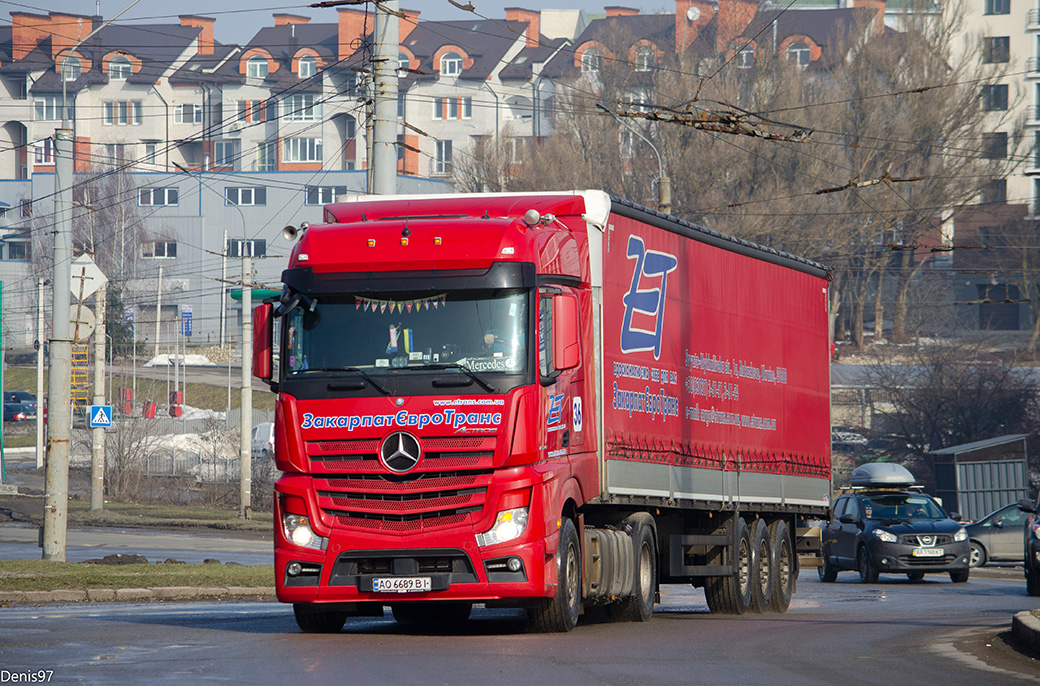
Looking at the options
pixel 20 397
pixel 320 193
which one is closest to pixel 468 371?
pixel 20 397

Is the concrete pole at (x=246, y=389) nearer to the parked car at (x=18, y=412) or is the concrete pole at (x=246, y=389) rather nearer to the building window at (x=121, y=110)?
the parked car at (x=18, y=412)

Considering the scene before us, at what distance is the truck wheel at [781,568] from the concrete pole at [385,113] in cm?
678

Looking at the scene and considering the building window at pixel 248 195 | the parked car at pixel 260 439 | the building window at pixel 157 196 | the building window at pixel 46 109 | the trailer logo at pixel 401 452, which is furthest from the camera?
the building window at pixel 46 109

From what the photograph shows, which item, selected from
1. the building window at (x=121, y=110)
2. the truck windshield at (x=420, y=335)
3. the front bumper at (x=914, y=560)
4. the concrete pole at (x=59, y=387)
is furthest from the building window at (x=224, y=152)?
the truck windshield at (x=420, y=335)

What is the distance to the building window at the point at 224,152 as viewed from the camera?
107m

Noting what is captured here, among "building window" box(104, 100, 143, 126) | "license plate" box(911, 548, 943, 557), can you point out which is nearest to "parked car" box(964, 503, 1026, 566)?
"license plate" box(911, 548, 943, 557)

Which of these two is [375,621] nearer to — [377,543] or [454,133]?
[377,543]

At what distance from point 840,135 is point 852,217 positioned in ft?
12.6

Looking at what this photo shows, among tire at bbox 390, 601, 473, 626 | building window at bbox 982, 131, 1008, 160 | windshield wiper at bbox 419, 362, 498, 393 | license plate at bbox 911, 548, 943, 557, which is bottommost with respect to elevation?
license plate at bbox 911, 548, 943, 557

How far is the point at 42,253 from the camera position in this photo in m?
98.9

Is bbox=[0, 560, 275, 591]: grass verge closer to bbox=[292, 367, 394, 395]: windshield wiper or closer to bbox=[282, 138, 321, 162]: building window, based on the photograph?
bbox=[292, 367, 394, 395]: windshield wiper

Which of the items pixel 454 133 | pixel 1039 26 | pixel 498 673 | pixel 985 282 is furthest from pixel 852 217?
pixel 498 673

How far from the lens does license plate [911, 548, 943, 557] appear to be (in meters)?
25.7

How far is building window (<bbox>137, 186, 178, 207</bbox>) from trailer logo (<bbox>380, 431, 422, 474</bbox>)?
92532mm
